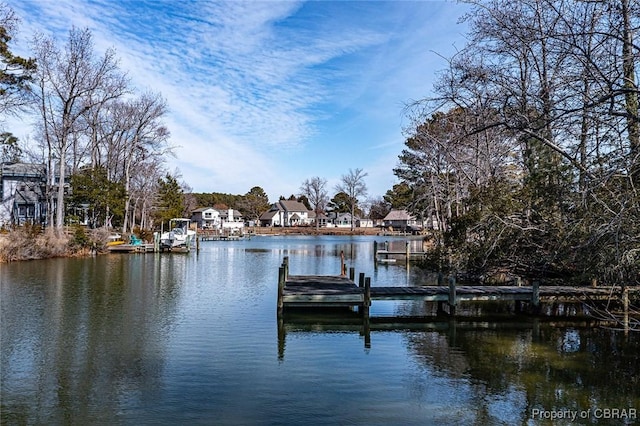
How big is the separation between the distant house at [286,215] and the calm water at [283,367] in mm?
88573

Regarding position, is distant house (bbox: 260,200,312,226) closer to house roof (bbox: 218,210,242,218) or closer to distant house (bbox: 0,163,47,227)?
house roof (bbox: 218,210,242,218)

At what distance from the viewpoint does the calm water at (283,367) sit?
819 centimetres

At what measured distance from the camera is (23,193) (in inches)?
1902

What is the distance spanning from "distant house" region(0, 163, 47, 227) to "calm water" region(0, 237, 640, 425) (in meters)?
33.6

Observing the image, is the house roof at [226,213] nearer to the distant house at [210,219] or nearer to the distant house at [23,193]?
the distant house at [210,219]

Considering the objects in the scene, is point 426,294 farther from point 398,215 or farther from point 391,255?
point 398,215

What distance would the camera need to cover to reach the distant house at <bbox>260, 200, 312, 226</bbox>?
107 m

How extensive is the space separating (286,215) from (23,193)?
63583mm

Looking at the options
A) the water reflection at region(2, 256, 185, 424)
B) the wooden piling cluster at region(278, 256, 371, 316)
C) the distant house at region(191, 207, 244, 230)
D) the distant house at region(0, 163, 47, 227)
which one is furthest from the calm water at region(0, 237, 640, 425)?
the distant house at region(191, 207, 244, 230)

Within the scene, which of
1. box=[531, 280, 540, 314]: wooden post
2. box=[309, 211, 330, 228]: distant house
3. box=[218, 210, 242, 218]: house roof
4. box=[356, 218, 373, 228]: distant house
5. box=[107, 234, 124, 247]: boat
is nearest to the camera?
box=[531, 280, 540, 314]: wooden post

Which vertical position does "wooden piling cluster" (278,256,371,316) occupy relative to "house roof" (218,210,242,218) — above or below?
below

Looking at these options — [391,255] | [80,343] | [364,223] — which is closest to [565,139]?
[80,343]

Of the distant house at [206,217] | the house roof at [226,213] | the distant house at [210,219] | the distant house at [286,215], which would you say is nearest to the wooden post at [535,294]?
the distant house at [210,219]

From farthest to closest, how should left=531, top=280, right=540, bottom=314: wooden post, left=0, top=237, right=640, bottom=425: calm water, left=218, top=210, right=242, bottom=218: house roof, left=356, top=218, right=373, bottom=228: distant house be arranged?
left=356, top=218, right=373, bottom=228: distant house → left=218, top=210, right=242, bottom=218: house roof → left=531, top=280, right=540, bottom=314: wooden post → left=0, top=237, right=640, bottom=425: calm water
